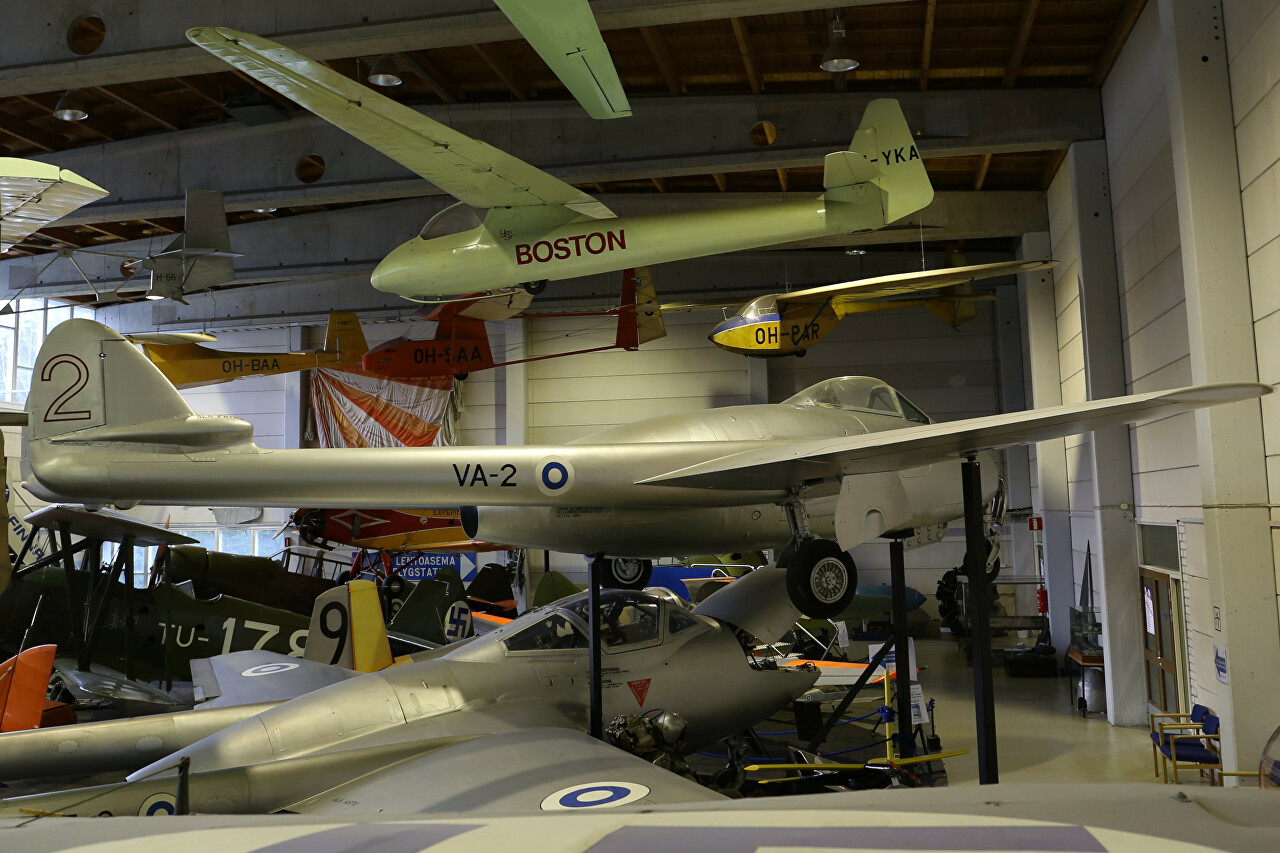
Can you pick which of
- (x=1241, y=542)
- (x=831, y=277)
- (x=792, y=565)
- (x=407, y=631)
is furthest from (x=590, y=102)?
(x=831, y=277)

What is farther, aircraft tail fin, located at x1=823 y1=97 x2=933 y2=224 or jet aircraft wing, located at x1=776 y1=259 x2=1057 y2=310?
jet aircraft wing, located at x1=776 y1=259 x2=1057 y2=310

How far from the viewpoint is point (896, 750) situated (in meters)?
7.08

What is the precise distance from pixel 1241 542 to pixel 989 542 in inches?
65.6

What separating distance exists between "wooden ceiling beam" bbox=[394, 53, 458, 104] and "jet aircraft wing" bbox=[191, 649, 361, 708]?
609cm

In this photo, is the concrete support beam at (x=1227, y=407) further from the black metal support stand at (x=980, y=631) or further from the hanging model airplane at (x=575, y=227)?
the black metal support stand at (x=980, y=631)

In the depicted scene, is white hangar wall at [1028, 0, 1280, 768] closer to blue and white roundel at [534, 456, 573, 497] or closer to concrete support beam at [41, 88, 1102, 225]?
concrete support beam at [41, 88, 1102, 225]

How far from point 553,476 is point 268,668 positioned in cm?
341

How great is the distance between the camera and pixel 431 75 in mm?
10133

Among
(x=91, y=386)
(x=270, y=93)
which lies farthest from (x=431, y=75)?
(x=91, y=386)

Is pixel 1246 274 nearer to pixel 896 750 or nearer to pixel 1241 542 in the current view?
pixel 1241 542

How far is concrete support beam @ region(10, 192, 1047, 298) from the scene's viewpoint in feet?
42.0

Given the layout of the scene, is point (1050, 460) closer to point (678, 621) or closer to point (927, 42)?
point (927, 42)

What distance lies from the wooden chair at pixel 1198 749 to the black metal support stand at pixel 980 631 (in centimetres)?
233

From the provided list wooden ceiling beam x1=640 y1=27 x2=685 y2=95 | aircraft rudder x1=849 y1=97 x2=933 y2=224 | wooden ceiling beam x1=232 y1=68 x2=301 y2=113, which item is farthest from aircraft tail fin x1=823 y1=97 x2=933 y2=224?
wooden ceiling beam x1=232 y1=68 x2=301 y2=113
